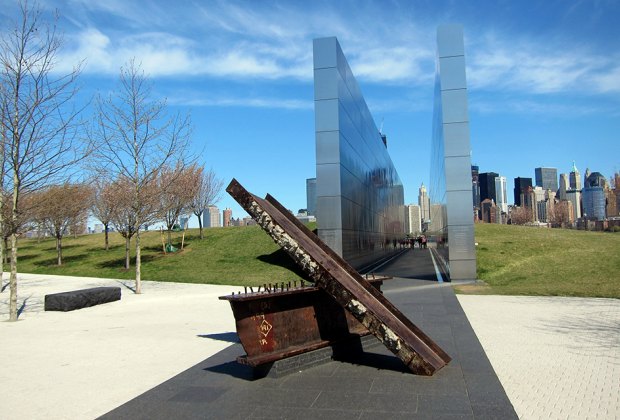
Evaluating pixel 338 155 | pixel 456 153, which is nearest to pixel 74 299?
pixel 338 155

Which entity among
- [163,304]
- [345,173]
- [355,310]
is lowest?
[163,304]

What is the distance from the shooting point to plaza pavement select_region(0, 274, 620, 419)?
5613 millimetres

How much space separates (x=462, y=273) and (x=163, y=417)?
16.5 meters

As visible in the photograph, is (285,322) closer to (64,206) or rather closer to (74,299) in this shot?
(74,299)

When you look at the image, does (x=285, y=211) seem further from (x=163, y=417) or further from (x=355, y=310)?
(x=163, y=417)

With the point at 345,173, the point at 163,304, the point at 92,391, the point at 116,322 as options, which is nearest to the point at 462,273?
the point at 345,173

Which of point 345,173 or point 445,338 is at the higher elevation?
point 345,173

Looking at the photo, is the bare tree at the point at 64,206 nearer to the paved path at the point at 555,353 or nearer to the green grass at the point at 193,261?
the green grass at the point at 193,261

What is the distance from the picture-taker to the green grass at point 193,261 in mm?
24875

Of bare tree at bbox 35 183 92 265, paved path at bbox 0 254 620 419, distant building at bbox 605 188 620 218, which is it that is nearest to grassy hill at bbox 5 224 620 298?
bare tree at bbox 35 183 92 265

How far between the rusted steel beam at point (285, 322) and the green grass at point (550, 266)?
10.8 metres

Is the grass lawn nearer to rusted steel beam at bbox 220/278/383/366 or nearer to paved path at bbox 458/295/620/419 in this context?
paved path at bbox 458/295/620/419

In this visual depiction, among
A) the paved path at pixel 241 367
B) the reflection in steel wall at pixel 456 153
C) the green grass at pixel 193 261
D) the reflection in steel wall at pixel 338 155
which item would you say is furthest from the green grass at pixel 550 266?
the green grass at pixel 193 261

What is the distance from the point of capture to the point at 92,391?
6258mm
